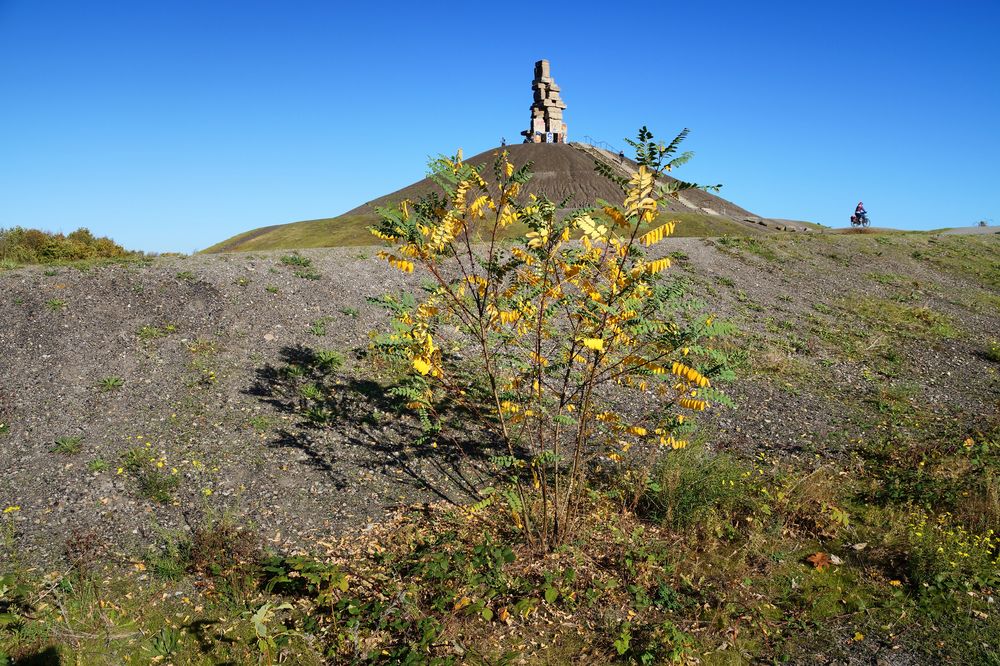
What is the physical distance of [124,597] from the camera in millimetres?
5578

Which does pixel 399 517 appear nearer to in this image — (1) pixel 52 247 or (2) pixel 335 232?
(1) pixel 52 247

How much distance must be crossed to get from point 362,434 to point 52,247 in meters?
18.2

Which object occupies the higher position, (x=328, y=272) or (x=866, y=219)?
(x=866, y=219)

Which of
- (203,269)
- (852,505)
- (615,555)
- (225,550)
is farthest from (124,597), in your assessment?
(203,269)

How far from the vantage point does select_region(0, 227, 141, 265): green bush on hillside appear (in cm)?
1915

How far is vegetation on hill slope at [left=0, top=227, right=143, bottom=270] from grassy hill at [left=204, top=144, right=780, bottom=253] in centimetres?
2597

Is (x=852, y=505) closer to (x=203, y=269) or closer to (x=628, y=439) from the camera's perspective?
(x=628, y=439)

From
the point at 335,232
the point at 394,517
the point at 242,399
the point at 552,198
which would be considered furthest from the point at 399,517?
the point at 335,232

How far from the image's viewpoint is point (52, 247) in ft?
65.0

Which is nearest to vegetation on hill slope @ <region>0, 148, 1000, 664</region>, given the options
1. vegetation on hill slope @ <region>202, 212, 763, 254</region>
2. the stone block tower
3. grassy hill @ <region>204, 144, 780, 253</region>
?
vegetation on hill slope @ <region>202, 212, 763, 254</region>

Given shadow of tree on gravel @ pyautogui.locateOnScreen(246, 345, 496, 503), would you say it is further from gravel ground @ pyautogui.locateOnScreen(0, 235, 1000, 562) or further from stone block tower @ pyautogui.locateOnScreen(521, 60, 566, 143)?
stone block tower @ pyautogui.locateOnScreen(521, 60, 566, 143)

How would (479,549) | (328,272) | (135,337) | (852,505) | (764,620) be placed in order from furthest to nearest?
1. (328,272)
2. (135,337)
3. (852,505)
4. (479,549)
5. (764,620)

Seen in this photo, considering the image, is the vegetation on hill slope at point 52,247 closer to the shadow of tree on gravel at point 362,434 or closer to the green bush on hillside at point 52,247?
the green bush on hillside at point 52,247

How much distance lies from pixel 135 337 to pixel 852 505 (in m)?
13.3
